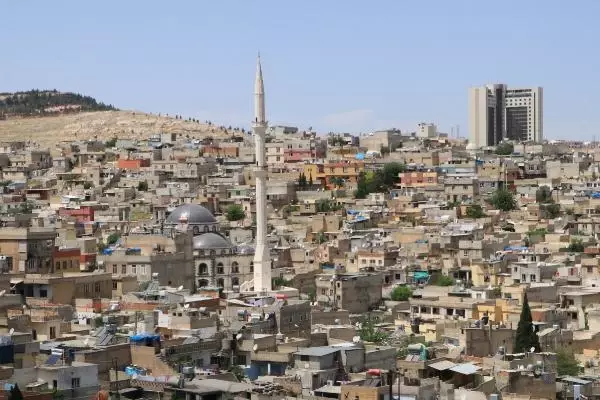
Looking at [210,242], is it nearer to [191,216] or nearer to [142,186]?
[191,216]

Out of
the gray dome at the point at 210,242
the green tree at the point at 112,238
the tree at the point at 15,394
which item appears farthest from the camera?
the green tree at the point at 112,238

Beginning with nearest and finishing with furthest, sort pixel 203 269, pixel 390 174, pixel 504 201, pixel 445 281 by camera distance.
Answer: pixel 445 281, pixel 203 269, pixel 504 201, pixel 390 174

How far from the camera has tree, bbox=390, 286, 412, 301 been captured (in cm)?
4560

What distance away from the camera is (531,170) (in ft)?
282

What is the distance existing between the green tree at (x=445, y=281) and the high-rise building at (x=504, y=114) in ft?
260

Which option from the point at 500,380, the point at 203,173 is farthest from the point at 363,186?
the point at 500,380

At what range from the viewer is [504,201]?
234 ft

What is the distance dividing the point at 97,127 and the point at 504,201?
233ft

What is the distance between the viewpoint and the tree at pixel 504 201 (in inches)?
2803

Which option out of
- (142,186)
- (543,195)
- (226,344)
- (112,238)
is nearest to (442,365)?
(226,344)

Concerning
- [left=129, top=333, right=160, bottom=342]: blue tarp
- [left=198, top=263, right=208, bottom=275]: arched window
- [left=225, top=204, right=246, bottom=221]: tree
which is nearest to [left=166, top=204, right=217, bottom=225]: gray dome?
[left=198, top=263, right=208, bottom=275]: arched window

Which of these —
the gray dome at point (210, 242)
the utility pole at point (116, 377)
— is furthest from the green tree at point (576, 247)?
the utility pole at point (116, 377)

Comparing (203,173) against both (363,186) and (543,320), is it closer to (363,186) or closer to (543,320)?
(363,186)

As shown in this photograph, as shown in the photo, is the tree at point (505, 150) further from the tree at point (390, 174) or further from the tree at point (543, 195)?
the tree at point (543, 195)
